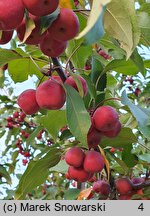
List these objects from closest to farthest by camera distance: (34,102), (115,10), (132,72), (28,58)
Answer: (115,10)
(34,102)
(28,58)
(132,72)

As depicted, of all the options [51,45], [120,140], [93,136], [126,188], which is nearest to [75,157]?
[93,136]

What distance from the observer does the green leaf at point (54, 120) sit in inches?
59.1

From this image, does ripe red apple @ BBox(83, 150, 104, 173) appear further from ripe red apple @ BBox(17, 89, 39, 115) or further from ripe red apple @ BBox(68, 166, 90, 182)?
ripe red apple @ BBox(17, 89, 39, 115)

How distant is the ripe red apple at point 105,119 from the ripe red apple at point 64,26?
33 cm

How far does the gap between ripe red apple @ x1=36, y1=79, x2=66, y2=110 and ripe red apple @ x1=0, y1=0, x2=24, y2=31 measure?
11.7 inches

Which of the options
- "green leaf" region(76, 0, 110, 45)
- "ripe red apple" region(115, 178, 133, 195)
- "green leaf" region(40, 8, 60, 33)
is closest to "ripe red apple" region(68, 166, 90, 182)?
"ripe red apple" region(115, 178, 133, 195)

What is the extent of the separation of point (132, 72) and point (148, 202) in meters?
0.47

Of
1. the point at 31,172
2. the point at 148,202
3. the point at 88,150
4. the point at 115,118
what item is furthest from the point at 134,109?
the point at 31,172

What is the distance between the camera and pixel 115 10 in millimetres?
902

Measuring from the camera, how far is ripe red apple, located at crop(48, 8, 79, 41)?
92 centimetres

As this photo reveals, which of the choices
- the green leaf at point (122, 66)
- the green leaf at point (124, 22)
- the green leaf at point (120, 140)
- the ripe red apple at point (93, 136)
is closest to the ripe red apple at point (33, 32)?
the green leaf at point (124, 22)

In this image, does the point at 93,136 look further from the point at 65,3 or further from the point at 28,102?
the point at 65,3

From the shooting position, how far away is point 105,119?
1.20 metres

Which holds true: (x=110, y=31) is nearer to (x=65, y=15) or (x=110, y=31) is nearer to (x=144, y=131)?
(x=65, y=15)
